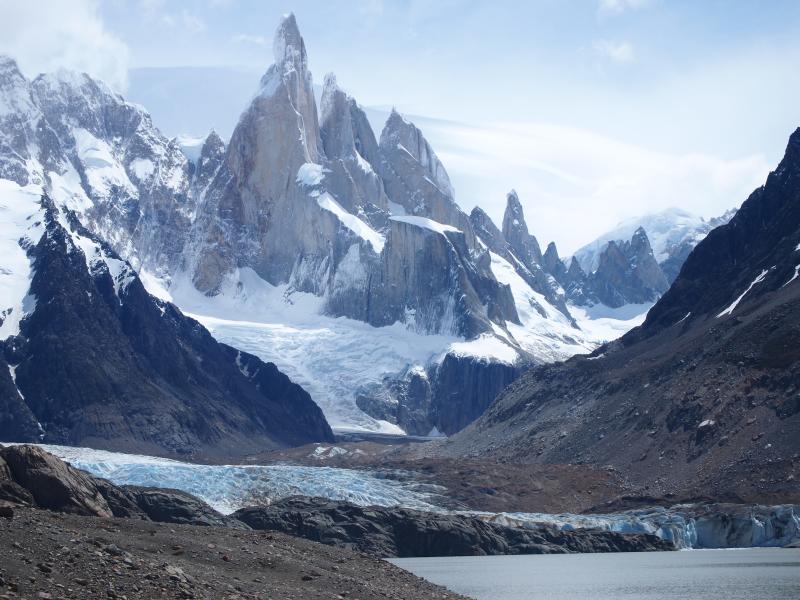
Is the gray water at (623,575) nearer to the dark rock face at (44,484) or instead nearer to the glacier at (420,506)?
the glacier at (420,506)

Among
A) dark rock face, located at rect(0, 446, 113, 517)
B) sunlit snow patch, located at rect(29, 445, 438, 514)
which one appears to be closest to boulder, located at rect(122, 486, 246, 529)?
sunlit snow patch, located at rect(29, 445, 438, 514)

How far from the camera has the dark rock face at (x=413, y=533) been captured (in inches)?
4641

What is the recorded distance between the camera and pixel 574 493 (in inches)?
7200

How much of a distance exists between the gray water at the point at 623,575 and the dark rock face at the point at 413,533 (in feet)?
13.2

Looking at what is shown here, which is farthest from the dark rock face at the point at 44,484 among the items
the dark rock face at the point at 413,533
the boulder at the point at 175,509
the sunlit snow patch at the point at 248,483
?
the sunlit snow patch at the point at 248,483

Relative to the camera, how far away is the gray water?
72688 mm

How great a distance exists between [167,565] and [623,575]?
50.4 meters

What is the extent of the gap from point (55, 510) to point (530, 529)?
82505 millimetres

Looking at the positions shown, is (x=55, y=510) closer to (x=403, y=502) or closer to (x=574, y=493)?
(x=403, y=502)

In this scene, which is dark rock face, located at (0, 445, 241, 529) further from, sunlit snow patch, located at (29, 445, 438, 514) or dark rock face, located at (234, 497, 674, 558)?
sunlit snow patch, located at (29, 445, 438, 514)

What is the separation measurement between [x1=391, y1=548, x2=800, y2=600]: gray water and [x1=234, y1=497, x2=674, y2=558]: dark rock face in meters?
4.02

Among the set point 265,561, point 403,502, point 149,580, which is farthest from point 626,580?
point 403,502

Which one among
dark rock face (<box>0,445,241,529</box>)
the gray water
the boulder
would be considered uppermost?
dark rock face (<box>0,445,241,529</box>)

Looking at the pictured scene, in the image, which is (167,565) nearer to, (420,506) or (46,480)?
(46,480)
